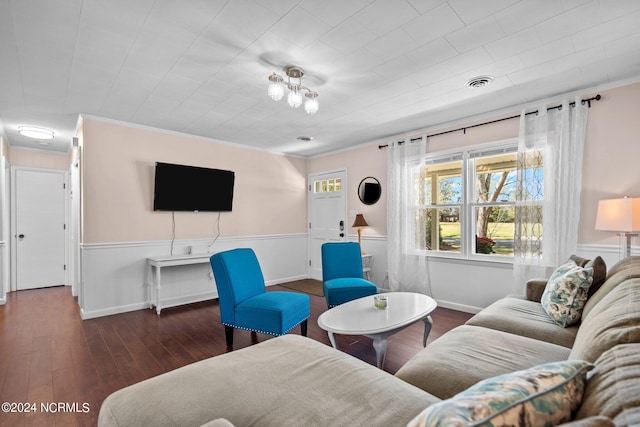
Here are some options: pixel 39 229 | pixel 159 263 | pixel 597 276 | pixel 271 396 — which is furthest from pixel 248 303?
pixel 39 229

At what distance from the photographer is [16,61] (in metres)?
2.40

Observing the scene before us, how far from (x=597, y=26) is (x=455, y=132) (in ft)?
6.37

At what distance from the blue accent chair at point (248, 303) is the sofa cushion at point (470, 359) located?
127cm

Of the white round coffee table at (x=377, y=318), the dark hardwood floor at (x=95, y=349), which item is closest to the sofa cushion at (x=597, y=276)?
the white round coffee table at (x=377, y=318)

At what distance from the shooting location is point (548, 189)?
3117mm

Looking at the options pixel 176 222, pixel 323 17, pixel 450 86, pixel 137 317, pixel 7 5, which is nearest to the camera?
pixel 7 5

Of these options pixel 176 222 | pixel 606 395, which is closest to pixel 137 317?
pixel 176 222

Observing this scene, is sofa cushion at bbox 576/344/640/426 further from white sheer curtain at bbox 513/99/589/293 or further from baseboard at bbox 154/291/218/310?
baseboard at bbox 154/291/218/310

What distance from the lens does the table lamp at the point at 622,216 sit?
2.33m

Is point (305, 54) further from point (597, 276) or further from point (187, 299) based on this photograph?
point (187, 299)

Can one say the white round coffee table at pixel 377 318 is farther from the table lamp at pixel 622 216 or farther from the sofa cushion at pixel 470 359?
the table lamp at pixel 622 216

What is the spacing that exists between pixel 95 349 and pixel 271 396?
8.40ft

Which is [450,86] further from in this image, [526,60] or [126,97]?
[126,97]

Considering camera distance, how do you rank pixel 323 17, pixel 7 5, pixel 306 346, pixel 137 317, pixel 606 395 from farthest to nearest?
pixel 137 317, pixel 323 17, pixel 7 5, pixel 306 346, pixel 606 395
